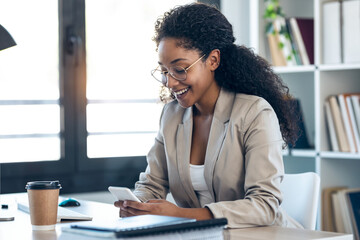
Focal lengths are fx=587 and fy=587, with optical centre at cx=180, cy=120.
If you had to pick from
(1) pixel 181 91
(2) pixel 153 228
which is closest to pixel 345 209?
(1) pixel 181 91

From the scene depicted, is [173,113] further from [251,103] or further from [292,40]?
[292,40]

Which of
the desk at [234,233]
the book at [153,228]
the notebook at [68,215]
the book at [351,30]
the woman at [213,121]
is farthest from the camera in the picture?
the book at [351,30]

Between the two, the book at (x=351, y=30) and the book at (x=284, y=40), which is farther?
the book at (x=284, y=40)

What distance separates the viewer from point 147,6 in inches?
137

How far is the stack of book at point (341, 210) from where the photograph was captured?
305 cm

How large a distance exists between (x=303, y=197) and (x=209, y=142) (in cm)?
35

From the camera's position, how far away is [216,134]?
6.35ft

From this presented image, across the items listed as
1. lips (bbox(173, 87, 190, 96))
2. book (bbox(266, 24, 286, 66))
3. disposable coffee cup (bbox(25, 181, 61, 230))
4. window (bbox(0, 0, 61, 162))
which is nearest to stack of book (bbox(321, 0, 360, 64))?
book (bbox(266, 24, 286, 66))

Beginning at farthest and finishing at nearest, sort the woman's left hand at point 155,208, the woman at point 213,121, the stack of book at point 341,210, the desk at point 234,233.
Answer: the stack of book at point 341,210 → the woman at point 213,121 → the woman's left hand at point 155,208 → the desk at point 234,233

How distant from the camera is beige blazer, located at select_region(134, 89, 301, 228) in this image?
165 centimetres

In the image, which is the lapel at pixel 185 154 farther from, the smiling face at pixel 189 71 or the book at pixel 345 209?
the book at pixel 345 209

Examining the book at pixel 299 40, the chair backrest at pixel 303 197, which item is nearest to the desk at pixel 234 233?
the chair backrest at pixel 303 197

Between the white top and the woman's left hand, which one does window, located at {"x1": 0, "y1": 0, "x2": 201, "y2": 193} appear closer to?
the white top

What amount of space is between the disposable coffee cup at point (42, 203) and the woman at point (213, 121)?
0.80 feet
